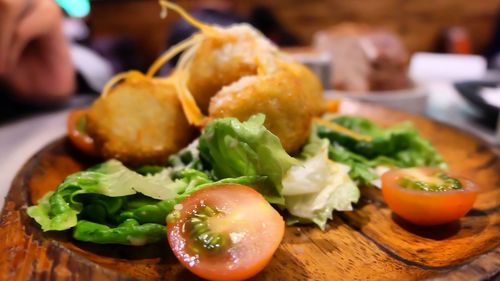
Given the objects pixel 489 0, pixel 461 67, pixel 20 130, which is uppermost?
pixel 489 0

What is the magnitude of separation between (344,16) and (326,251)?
514 cm

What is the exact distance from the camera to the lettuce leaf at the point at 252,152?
1.13 m

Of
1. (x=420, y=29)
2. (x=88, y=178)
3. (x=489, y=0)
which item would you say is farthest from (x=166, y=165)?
(x=489, y=0)

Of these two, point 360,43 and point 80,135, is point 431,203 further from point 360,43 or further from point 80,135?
point 360,43

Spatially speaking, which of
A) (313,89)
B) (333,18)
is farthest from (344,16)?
(313,89)

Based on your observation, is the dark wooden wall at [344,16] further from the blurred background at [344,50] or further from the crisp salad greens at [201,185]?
Result: the crisp salad greens at [201,185]

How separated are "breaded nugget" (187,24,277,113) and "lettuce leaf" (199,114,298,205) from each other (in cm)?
28

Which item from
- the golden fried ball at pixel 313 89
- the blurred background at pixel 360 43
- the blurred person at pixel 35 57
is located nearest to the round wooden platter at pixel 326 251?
the golden fried ball at pixel 313 89

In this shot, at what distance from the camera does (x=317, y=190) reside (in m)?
1.27

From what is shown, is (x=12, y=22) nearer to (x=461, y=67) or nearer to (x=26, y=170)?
(x=26, y=170)

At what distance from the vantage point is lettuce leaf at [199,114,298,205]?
113 cm

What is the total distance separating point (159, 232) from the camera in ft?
3.45

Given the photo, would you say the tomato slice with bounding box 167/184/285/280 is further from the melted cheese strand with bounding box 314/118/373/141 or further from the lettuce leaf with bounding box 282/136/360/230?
the melted cheese strand with bounding box 314/118/373/141

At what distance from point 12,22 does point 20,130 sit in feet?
1.65
